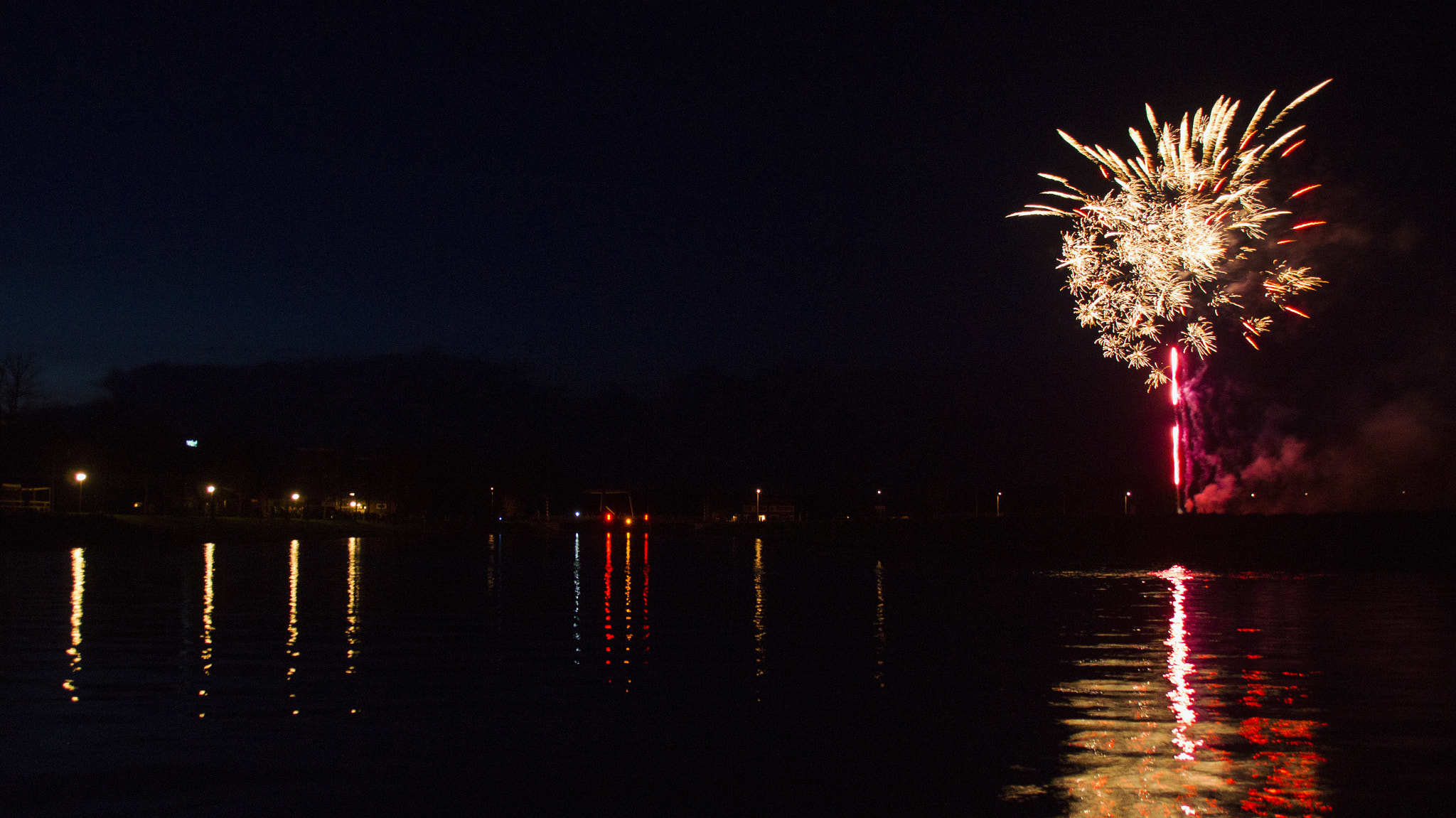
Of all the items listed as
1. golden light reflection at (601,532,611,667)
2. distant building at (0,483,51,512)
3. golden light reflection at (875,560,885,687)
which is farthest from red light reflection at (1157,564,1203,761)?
distant building at (0,483,51,512)

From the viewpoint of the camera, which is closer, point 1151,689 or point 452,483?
point 1151,689

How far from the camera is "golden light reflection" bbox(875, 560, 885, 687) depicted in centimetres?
1231

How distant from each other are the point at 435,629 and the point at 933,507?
111 meters

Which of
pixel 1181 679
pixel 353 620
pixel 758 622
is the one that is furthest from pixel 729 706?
pixel 353 620

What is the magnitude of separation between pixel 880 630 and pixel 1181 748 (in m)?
8.58

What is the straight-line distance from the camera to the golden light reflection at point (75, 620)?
11.4 m

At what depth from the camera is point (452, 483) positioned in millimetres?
154500

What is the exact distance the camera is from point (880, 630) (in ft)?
55.1

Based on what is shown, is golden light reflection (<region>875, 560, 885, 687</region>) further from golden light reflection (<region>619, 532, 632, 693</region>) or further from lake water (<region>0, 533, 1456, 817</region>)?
golden light reflection (<region>619, 532, 632, 693</region>)

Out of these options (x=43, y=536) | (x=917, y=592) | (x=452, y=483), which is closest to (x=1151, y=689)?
(x=917, y=592)

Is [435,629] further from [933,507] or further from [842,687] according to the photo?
[933,507]

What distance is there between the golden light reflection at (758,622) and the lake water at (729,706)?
0.10 metres

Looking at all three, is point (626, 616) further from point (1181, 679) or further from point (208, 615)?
point (1181, 679)

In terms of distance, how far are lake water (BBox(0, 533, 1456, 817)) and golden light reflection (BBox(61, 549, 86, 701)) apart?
9 cm
